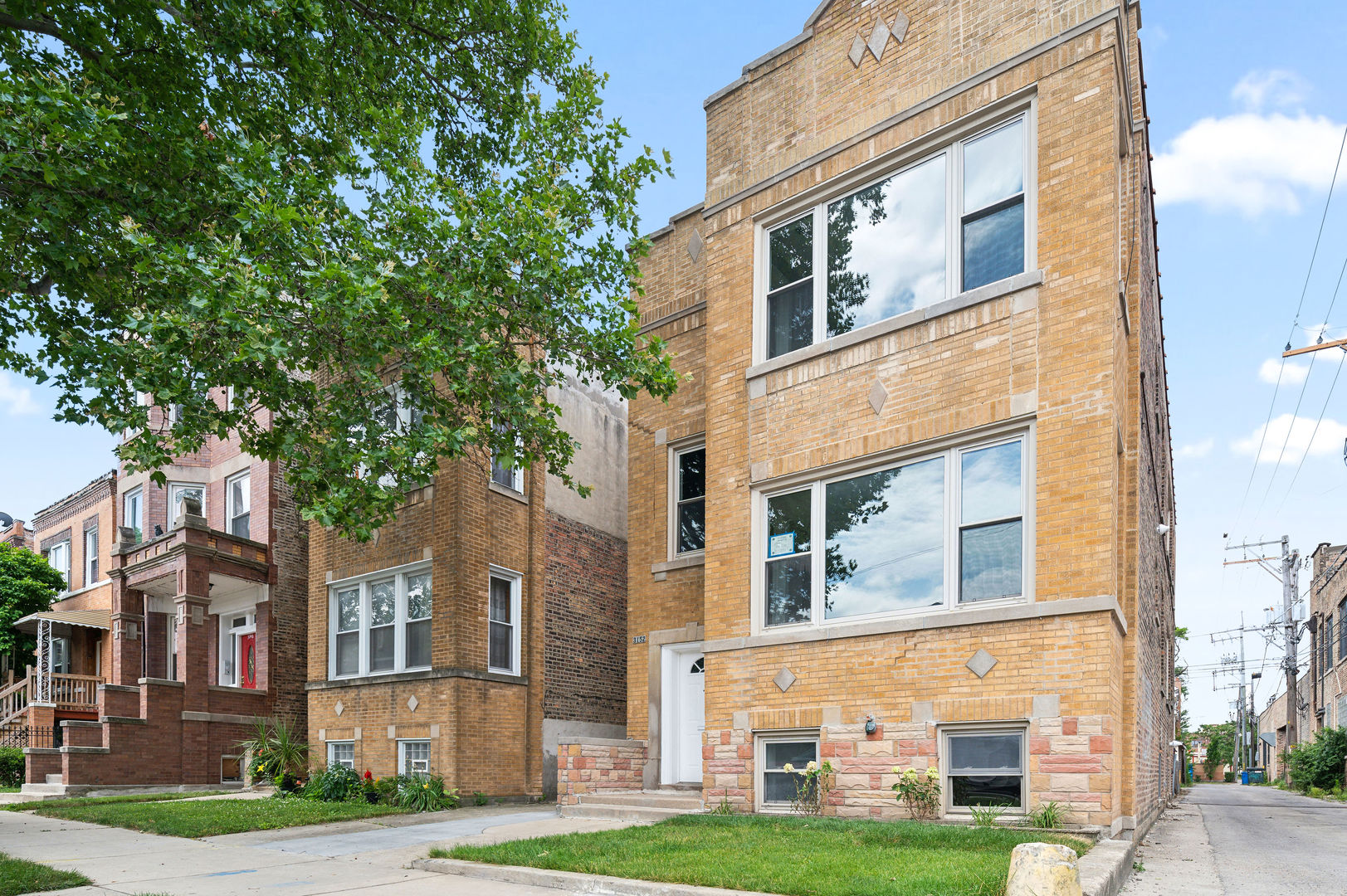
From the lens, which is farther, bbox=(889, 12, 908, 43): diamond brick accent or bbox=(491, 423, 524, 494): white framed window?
bbox=(491, 423, 524, 494): white framed window

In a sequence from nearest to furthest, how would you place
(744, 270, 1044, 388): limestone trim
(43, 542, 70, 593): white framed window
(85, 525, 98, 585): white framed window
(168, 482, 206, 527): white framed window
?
(744, 270, 1044, 388): limestone trim → (168, 482, 206, 527): white framed window → (85, 525, 98, 585): white framed window → (43, 542, 70, 593): white framed window

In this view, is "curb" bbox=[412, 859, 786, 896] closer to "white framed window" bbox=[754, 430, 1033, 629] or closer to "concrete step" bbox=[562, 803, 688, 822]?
"concrete step" bbox=[562, 803, 688, 822]

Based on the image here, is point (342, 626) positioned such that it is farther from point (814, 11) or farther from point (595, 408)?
point (814, 11)

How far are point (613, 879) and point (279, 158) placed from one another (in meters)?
8.23

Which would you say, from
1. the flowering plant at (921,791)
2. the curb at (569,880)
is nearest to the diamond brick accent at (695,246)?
the flowering plant at (921,791)

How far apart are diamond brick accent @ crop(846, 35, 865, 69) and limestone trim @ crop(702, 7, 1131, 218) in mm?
964

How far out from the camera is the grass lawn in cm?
642

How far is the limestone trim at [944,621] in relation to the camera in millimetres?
8992

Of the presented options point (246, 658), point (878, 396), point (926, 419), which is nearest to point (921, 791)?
point (926, 419)

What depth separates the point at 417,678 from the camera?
53.3 ft

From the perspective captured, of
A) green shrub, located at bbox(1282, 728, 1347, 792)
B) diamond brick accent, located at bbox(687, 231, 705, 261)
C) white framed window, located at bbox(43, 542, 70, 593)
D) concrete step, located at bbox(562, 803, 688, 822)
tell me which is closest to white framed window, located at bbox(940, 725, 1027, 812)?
concrete step, located at bbox(562, 803, 688, 822)

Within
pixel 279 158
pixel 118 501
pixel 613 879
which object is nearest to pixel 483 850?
pixel 613 879

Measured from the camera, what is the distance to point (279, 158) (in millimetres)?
10727

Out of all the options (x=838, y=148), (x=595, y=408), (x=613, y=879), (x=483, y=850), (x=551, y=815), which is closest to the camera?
(x=613, y=879)
